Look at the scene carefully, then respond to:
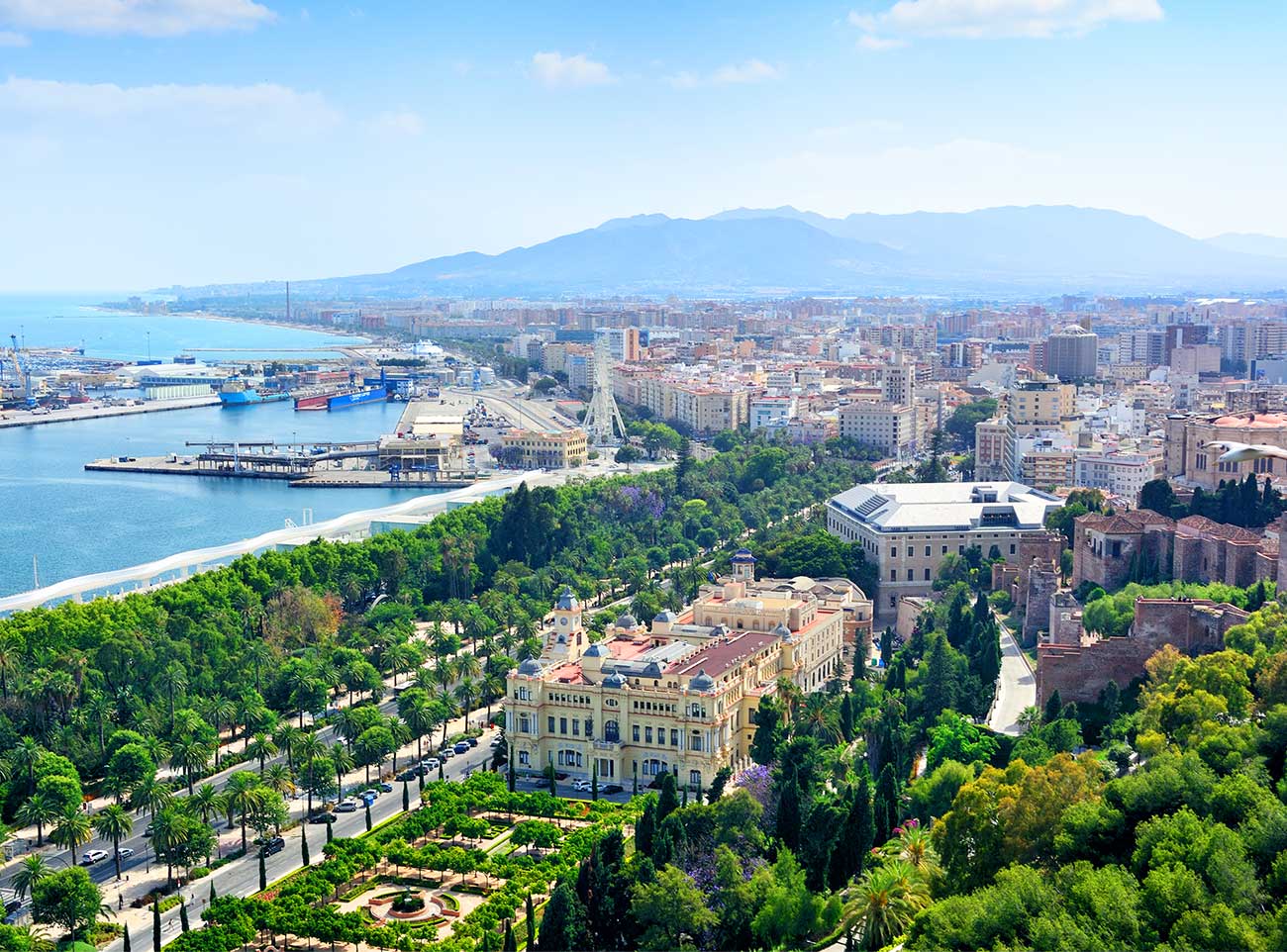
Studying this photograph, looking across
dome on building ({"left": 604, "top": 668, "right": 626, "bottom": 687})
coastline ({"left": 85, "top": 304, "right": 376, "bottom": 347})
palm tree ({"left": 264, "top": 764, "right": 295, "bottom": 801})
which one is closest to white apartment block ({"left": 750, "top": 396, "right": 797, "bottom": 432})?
dome on building ({"left": 604, "top": 668, "right": 626, "bottom": 687})

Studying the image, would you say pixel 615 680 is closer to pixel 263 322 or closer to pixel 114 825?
pixel 114 825

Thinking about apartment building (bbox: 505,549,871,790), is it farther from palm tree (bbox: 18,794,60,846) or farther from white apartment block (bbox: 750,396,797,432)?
white apartment block (bbox: 750,396,797,432)

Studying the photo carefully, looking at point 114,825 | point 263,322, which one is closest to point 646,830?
point 114,825

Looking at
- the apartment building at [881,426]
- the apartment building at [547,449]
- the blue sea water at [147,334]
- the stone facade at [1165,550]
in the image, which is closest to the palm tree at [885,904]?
the stone facade at [1165,550]

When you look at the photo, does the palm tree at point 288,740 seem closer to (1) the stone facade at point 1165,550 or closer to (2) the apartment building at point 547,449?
(1) the stone facade at point 1165,550

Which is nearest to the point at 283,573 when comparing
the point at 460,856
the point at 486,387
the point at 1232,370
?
the point at 460,856

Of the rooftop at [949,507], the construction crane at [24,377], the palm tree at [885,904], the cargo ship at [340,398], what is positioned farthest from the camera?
the cargo ship at [340,398]
